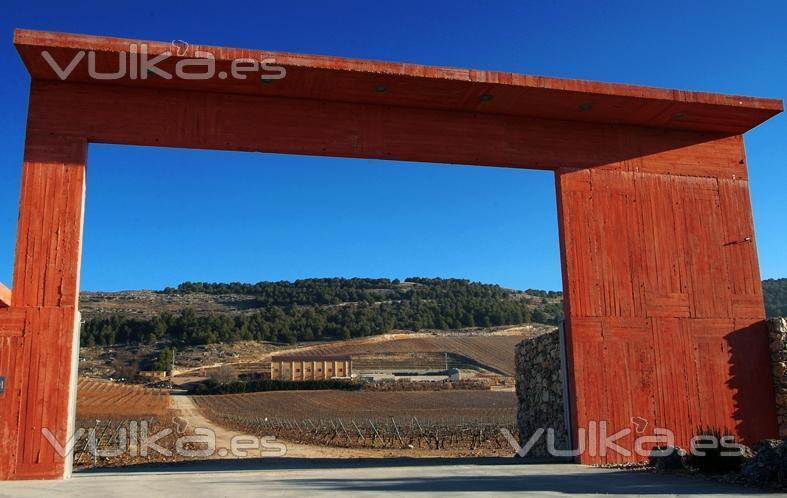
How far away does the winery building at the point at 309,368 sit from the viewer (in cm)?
7731

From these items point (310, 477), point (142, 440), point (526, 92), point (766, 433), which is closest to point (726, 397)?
point (766, 433)

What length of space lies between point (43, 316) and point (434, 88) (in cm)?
661

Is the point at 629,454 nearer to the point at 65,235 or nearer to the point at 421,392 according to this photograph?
the point at 65,235

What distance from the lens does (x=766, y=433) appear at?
1230cm

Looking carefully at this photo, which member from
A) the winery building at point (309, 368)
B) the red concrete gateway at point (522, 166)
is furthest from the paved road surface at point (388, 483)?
the winery building at point (309, 368)

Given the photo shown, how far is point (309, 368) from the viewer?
78188 mm

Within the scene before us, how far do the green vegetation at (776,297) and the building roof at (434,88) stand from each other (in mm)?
74415

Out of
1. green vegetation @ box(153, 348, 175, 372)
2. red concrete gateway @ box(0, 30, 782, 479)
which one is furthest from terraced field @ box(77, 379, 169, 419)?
red concrete gateway @ box(0, 30, 782, 479)

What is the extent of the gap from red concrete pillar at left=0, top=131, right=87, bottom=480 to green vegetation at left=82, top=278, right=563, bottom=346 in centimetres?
9328

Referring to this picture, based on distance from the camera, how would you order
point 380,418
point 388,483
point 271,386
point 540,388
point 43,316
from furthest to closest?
point 271,386
point 380,418
point 540,388
point 43,316
point 388,483

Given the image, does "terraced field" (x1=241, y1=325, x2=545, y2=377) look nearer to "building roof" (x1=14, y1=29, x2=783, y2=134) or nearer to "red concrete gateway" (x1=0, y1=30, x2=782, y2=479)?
"red concrete gateway" (x1=0, y1=30, x2=782, y2=479)

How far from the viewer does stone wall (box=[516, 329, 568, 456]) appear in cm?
1362

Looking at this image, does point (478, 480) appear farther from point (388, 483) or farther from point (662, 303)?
point (662, 303)

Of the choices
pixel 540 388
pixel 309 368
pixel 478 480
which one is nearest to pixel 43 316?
pixel 478 480
